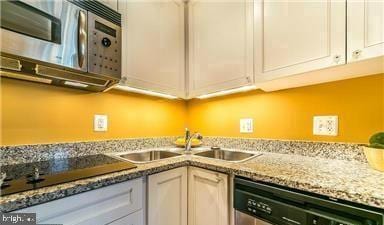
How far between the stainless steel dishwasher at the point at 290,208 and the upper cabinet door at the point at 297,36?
59 centimetres

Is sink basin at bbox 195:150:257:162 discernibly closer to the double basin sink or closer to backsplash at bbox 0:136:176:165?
Answer: the double basin sink

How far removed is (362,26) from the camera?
0.77 meters

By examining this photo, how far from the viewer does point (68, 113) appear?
1.18m

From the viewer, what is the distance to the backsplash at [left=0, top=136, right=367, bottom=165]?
990mm

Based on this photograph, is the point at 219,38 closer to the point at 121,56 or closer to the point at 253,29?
the point at 253,29

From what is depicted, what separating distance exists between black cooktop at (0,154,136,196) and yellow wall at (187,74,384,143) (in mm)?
962

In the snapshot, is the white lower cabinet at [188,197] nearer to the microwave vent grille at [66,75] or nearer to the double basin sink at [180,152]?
the double basin sink at [180,152]

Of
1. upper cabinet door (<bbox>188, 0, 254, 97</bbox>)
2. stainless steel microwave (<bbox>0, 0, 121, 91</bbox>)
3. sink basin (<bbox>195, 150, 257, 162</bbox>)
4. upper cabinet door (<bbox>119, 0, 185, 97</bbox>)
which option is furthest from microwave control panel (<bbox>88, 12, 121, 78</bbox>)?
sink basin (<bbox>195, 150, 257, 162</bbox>)

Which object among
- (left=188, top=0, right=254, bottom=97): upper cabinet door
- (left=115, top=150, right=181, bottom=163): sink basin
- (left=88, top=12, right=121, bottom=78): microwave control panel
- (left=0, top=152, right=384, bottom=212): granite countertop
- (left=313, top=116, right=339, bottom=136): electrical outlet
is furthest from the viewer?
(left=115, top=150, right=181, bottom=163): sink basin

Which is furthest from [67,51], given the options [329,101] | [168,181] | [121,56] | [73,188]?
[329,101]

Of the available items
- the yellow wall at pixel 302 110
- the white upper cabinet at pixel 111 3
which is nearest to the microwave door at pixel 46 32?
the white upper cabinet at pixel 111 3

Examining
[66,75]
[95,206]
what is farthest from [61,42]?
[95,206]

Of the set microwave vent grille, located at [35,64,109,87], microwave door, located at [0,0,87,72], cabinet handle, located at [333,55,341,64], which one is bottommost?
microwave vent grille, located at [35,64,109,87]

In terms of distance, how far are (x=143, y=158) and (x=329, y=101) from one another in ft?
4.32
